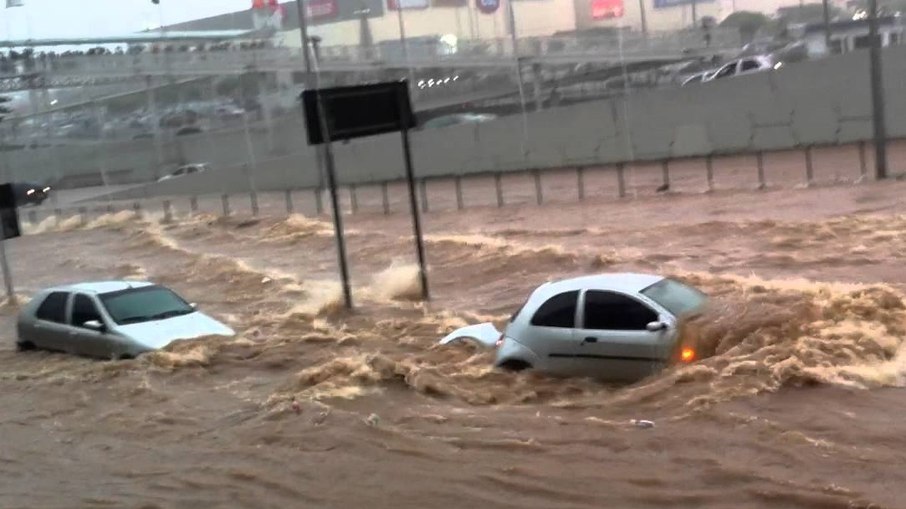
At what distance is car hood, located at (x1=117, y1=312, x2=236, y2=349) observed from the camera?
587 inches

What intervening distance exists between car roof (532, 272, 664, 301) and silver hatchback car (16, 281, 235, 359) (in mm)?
5104

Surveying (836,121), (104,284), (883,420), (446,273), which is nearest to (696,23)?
(836,121)

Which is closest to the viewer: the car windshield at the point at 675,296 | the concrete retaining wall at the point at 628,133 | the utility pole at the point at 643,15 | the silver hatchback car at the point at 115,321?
the car windshield at the point at 675,296

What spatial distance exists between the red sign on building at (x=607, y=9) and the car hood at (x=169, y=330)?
46.2 m

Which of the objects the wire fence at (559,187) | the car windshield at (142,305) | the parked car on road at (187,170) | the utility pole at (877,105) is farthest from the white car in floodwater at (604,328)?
the parked car on road at (187,170)

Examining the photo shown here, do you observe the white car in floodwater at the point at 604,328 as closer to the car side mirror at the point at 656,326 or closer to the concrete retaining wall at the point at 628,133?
the car side mirror at the point at 656,326

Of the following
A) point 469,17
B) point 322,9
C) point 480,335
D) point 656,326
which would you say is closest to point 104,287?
point 480,335

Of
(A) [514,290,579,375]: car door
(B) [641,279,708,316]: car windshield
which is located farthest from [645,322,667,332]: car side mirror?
(A) [514,290,579,375]: car door

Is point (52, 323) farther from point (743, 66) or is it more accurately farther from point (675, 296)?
point (743, 66)

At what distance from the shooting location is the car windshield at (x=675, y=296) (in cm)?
1155

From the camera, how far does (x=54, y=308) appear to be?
54.0ft

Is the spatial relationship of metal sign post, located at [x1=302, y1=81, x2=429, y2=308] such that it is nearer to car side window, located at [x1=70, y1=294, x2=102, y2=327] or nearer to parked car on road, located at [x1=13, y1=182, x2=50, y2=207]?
car side window, located at [x1=70, y1=294, x2=102, y2=327]

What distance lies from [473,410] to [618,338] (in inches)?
58.5

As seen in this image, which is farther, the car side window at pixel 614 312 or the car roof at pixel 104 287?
the car roof at pixel 104 287
